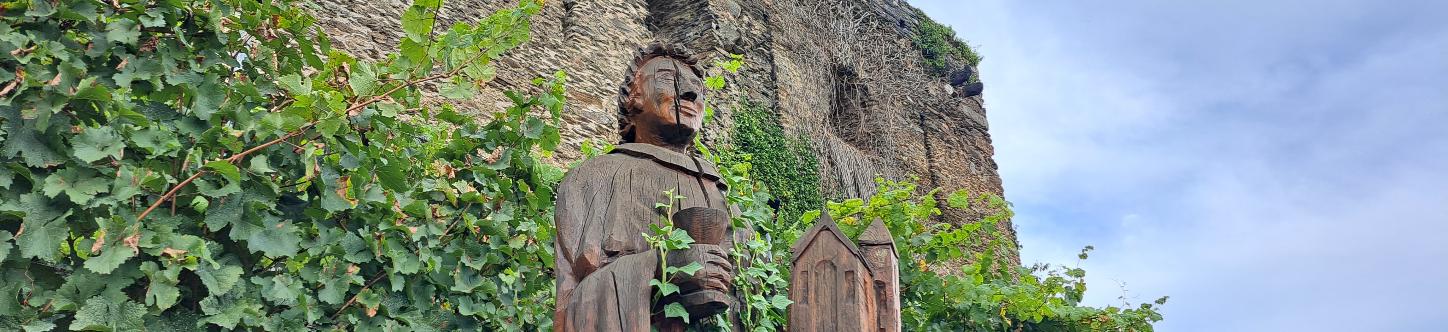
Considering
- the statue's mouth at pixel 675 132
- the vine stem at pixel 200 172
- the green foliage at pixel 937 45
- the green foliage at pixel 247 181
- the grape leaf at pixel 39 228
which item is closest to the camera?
the grape leaf at pixel 39 228

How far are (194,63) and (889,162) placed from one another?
443 inches

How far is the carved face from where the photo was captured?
12.6ft

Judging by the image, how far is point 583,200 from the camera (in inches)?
137

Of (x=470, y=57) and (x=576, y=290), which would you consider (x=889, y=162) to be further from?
(x=576, y=290)

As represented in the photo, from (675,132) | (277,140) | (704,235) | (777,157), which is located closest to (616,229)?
(704,235)

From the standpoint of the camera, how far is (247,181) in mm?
3643

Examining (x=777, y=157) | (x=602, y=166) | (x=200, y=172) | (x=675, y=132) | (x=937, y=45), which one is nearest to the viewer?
(x=200, y=172)

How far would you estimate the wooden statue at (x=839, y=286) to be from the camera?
3.22 meters

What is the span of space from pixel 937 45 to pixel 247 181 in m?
13.9

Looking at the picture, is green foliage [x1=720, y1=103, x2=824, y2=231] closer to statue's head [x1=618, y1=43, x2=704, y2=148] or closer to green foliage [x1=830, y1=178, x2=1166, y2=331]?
green foliage [x1=830, y1=178, x2=1166, y2=331]

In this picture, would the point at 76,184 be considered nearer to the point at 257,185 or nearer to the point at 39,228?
the point at 39,228

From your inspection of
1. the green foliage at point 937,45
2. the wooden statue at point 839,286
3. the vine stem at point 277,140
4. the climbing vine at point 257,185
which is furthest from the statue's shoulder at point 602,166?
the green foliage at point 937,45

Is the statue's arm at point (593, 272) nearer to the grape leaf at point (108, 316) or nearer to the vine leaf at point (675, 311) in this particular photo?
the vine leaf at point (675, 311)

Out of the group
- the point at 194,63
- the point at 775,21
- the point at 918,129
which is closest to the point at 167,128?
the point at 194,63
